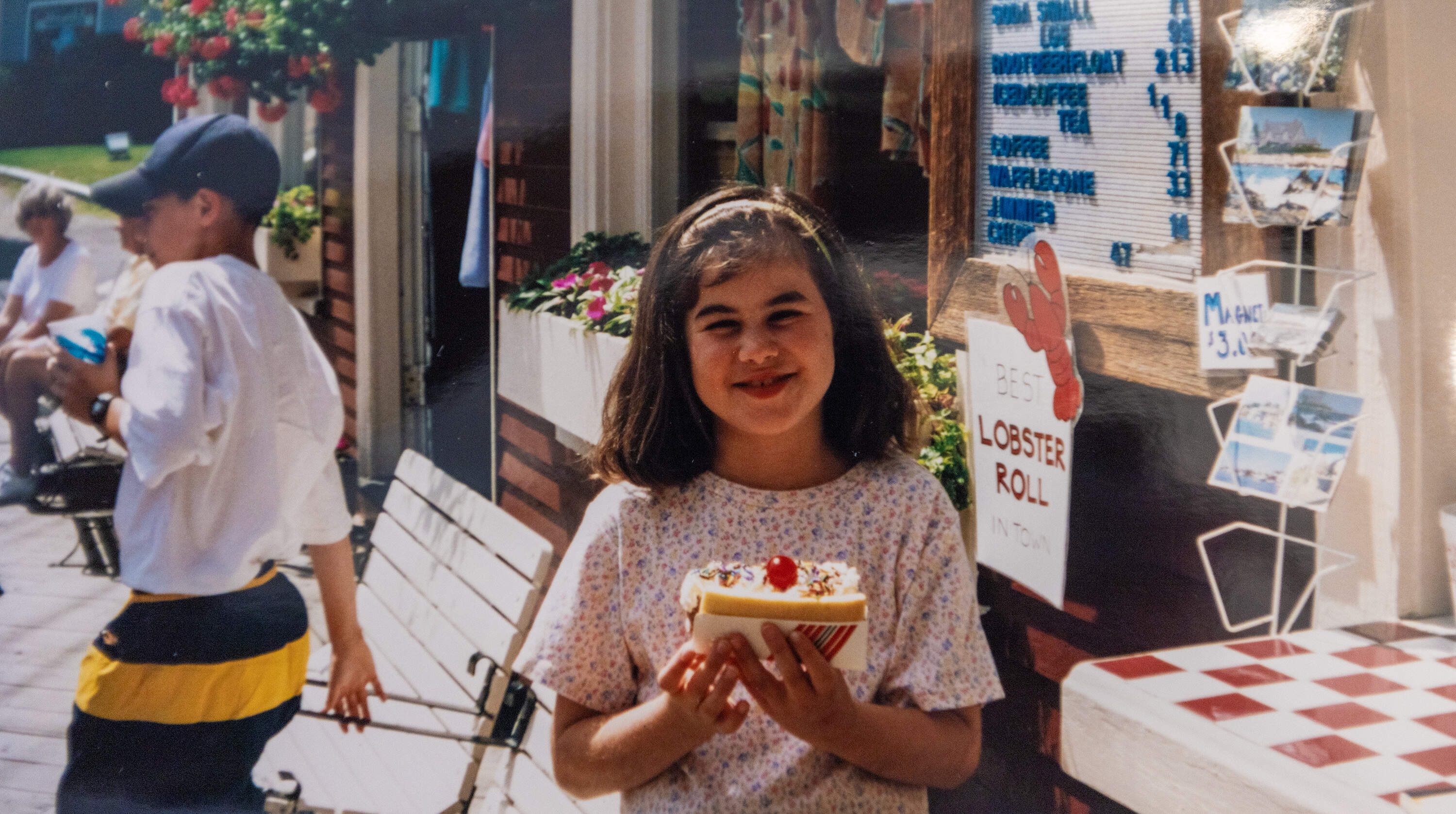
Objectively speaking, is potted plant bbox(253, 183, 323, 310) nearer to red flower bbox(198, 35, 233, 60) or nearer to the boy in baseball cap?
the boy in baseball cap

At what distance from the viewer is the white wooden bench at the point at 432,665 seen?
7.35ft

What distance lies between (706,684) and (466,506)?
113 cm

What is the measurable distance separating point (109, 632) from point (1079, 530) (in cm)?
170

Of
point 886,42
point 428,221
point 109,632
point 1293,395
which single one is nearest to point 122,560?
point 109,632

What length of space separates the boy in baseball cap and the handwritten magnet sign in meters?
1.49

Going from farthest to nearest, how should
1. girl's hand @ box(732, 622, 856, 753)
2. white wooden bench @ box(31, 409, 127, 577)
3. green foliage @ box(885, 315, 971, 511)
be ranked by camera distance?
white wooden bench @ box(31, 409, 127, 577) → green foliage @ box(885, 315, 971, 511) → girl's hand @ box(732, 622, 856, 753)

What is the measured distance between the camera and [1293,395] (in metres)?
1.64

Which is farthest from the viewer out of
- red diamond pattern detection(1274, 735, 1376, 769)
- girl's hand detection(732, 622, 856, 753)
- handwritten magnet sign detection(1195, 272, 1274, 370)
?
handwritten magnet sign detection(1195, 272, 1274, 370)

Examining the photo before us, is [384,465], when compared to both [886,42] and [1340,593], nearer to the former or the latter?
[886,42]

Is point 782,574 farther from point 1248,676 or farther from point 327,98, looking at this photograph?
point 327,98

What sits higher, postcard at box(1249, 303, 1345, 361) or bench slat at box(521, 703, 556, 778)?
postcard at box(1249, 303, 1345, 361)

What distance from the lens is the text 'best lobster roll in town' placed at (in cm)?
133

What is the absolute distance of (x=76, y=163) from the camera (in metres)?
2.17

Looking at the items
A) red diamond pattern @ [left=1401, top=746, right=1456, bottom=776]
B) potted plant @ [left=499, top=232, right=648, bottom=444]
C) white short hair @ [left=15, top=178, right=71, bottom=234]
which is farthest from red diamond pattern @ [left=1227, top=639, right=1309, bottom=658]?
white short hair @ [left=15, top=178, right=71, bottom=234]
